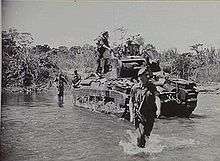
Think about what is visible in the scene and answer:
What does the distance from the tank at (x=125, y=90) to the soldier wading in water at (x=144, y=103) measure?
0.02 m

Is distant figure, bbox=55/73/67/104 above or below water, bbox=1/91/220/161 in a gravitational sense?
above

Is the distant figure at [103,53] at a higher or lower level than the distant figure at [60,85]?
higher

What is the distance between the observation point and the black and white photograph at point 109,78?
6.47 ft

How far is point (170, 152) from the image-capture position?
6.36 feet

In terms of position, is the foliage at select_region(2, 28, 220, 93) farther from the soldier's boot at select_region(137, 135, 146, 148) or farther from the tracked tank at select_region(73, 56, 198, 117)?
the soldier's boot at select_region(137, 135, 146, 148)

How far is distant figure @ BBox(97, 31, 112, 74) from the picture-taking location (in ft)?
6.64

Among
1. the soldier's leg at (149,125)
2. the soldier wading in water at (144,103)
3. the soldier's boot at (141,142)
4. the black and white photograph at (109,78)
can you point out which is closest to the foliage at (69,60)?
the black and white photograph at (109,78)

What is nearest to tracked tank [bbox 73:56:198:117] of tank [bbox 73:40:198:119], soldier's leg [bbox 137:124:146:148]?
tank [bbox 73:40:198:119]

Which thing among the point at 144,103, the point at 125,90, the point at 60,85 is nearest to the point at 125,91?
the point at 125,90

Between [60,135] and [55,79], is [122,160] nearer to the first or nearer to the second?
[60,135]

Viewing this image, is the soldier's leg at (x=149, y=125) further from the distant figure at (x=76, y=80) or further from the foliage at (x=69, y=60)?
the distant figure at (x=76, y=80)

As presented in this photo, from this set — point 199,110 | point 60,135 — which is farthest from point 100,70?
point 199,110

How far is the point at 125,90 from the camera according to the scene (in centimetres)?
201

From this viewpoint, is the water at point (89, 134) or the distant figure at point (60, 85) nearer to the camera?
the water at point (89, 134)
